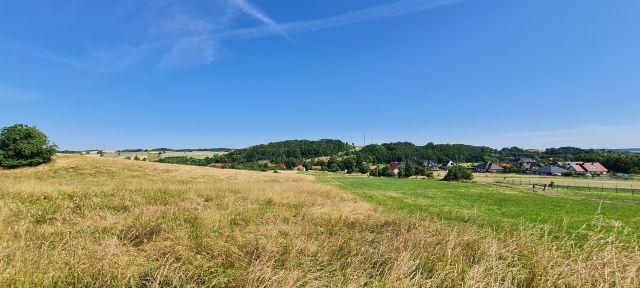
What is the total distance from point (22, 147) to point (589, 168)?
180 m

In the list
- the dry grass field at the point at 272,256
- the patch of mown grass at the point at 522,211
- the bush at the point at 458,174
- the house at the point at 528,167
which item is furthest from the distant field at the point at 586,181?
the dry grass field at the point at 272,256

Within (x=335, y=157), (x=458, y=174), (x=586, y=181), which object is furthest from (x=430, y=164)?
(x=586, y=181)

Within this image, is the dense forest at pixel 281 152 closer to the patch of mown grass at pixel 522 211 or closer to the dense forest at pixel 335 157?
the dense forest at pixel 335 157

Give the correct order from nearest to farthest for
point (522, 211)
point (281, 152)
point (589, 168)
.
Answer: point (522, 211)
point (589, 168)
point (281, 152)

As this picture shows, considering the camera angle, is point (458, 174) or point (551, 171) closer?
point (458, 174)

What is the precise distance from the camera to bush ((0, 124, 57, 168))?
37031 mm

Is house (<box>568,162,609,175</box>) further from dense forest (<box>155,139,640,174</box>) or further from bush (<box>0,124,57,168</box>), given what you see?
bush (<box>0,124,57,168</box>)

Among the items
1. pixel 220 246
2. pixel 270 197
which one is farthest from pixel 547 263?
pixel 270 197

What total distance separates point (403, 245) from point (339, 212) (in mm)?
5573

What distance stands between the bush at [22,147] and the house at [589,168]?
168 meters

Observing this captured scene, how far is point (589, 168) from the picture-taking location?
14025 centimetres

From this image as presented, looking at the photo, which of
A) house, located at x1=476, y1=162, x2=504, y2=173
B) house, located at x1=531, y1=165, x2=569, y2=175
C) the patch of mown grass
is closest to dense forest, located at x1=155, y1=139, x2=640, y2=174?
house, located at x1=531, y1=165, x2=569, y2=175

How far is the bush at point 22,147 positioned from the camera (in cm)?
3703

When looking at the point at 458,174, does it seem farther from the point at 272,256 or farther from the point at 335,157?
the point at 272,256
